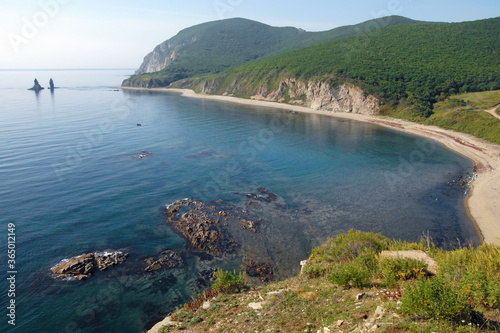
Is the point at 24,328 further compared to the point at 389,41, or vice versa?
the point at 389,41

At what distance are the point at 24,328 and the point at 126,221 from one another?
13044mm

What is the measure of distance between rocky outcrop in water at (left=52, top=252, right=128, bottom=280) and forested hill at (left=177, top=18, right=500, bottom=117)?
81.3 m

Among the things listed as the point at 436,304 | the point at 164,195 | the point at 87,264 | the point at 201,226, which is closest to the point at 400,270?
the point at 436,304

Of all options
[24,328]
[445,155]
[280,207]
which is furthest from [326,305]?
[445,155]

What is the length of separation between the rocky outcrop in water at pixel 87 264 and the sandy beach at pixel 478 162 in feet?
83.9

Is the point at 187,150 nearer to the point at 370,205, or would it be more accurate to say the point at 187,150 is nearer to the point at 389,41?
the point at 370,205

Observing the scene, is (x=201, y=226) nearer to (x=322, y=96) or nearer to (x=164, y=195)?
(x=164, y=195)

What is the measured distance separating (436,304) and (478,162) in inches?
1999

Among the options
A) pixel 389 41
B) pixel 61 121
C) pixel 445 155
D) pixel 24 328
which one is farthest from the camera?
pixel 389 41

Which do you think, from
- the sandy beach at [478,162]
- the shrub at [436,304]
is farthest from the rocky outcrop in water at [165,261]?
the sandy beach at [478,162]

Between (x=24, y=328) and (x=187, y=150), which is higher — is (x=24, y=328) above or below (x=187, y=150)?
below

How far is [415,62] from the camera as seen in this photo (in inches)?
3996

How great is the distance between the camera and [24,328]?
17.3m

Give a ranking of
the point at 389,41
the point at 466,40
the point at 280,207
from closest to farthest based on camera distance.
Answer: the point at 280,207
the point at 466,40
the point at 389,41
